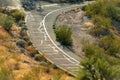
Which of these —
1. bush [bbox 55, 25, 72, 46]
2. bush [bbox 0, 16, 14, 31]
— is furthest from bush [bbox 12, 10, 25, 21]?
bush [bbox 55, 25, 72, 46]

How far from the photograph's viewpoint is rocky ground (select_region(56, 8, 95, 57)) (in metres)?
54.5

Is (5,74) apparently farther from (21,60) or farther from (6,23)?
(6,23)

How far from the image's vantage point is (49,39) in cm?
5338

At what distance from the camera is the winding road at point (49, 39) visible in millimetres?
45619

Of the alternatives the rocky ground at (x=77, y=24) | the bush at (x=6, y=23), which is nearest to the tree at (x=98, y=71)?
the rocky ground at (x=77, y=24)

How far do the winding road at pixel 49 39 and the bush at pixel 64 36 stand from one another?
39.4 inches

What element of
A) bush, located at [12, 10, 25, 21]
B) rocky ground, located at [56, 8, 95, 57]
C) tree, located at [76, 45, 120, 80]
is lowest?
rocky ground, located at [56, 8, 95, 57]

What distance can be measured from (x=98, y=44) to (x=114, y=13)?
53.0 feet

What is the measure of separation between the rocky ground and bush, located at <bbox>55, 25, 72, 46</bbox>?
3.95 feet

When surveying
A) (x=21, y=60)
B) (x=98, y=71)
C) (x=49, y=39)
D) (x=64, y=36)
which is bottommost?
(x=49, y=39)

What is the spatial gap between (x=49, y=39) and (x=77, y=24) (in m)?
11.2

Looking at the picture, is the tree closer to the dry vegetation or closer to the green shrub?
the dry vegetation

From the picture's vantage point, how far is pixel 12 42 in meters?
49.3

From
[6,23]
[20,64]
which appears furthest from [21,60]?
[6,23]
